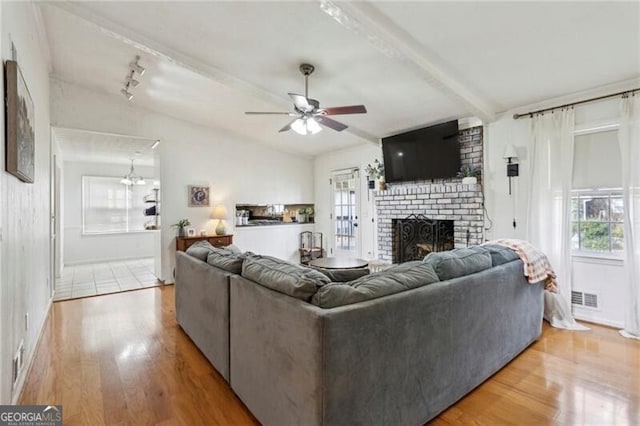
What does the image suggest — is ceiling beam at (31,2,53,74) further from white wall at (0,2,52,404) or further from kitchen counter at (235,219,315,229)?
kitchen counter at (235,219,315,229)

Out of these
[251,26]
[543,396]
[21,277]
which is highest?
[251,26]

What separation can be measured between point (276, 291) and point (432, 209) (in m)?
3.70

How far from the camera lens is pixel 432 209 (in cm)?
480

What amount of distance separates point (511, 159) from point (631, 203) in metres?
1.25

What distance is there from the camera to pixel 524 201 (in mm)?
3879

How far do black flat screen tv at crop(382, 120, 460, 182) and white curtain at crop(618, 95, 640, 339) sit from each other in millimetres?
1757

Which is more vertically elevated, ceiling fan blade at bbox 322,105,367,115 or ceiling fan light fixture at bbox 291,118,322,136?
ceiling fan blade at bbox 322,105,367,115

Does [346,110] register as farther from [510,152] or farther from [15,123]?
[15,123]

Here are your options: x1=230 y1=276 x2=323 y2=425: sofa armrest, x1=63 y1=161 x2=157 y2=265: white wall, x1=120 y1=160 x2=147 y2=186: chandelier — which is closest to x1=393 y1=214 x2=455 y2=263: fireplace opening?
x1=230 y1=276 x2=323 y2=425: sofa armrest

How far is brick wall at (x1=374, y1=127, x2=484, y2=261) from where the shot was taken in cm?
431


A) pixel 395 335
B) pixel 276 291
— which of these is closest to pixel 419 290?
pixel 395 335

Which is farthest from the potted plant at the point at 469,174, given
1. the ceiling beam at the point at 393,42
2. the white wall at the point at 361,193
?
the white wall at the point at 361,193

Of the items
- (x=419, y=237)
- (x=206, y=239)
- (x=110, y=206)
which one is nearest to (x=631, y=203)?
(x=419, y=237)

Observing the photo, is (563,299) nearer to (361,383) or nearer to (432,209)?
(432,209)
